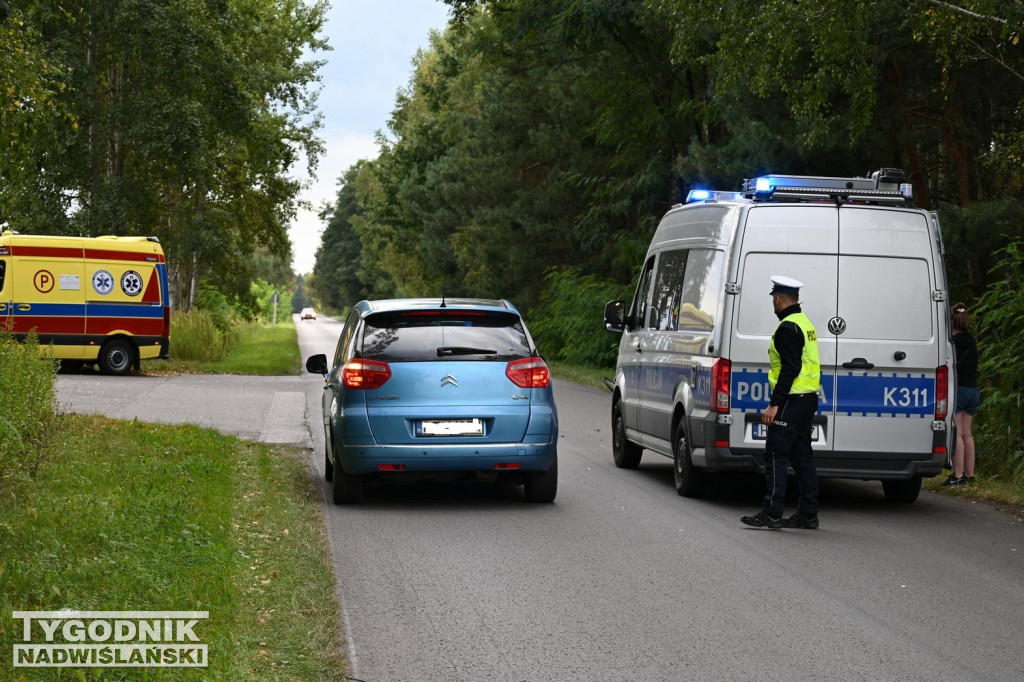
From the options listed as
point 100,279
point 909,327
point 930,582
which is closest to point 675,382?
point 909,327

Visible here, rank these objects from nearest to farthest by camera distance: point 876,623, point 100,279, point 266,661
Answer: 1. point 266,661
2. point 876,623
3. point 100,279

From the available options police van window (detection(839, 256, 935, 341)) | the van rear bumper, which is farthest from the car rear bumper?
police van window (detection(839, 256, 935, 341))

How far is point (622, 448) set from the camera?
1503 cm

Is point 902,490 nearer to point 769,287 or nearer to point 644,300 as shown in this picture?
point 769,287

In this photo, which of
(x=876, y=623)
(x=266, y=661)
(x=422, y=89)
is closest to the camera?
(x=266, y=661)

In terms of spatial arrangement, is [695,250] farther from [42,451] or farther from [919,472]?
[42,451]

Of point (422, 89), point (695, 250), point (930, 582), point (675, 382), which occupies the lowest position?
point (930, 582)

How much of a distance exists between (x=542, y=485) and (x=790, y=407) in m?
2.33

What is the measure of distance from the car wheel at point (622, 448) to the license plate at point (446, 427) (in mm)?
3708

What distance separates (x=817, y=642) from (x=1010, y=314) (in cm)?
950

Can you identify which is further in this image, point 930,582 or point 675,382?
point 675,382

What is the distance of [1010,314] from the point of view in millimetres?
15273

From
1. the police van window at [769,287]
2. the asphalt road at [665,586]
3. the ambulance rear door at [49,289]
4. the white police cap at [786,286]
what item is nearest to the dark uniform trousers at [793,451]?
the asphalt road at [665,586]

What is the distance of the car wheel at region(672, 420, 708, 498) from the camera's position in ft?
40.1
